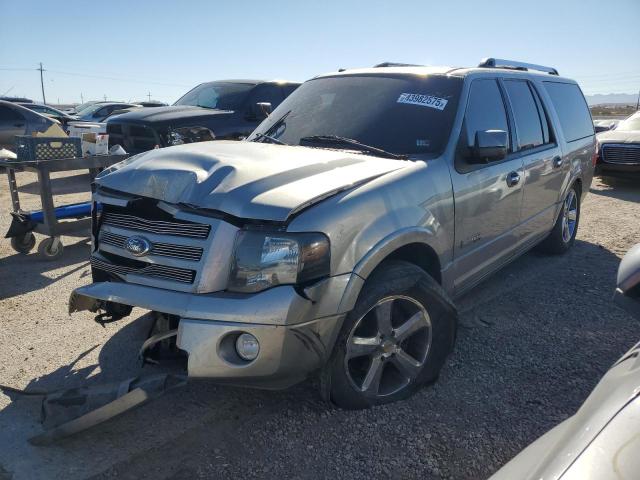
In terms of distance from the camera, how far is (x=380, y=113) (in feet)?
11.8

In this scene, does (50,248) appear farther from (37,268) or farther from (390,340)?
(390,340)

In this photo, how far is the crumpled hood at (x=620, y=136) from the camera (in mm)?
10539

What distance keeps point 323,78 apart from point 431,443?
2.99 meters

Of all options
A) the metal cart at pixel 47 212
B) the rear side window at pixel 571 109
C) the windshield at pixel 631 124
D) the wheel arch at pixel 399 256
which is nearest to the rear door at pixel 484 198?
the wheel arch at pixel 399 256

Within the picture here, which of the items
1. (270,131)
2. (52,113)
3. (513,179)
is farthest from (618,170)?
(52,113)

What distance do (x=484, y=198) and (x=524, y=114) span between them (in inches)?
51.1

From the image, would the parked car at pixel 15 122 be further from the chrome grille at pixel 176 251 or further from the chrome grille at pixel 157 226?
the chrome grille at pixel 176 251

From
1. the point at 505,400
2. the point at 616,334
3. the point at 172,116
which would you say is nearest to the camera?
the point at 505,400

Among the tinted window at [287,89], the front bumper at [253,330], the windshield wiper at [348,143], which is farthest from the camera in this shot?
the tinted window at [287,89]

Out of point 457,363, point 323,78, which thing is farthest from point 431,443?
point 323,78

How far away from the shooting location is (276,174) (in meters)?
2.73

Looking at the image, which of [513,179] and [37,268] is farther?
[37,268]

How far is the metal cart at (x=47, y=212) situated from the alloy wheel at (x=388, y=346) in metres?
4.00

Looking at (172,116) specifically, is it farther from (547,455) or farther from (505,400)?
(547,455)
